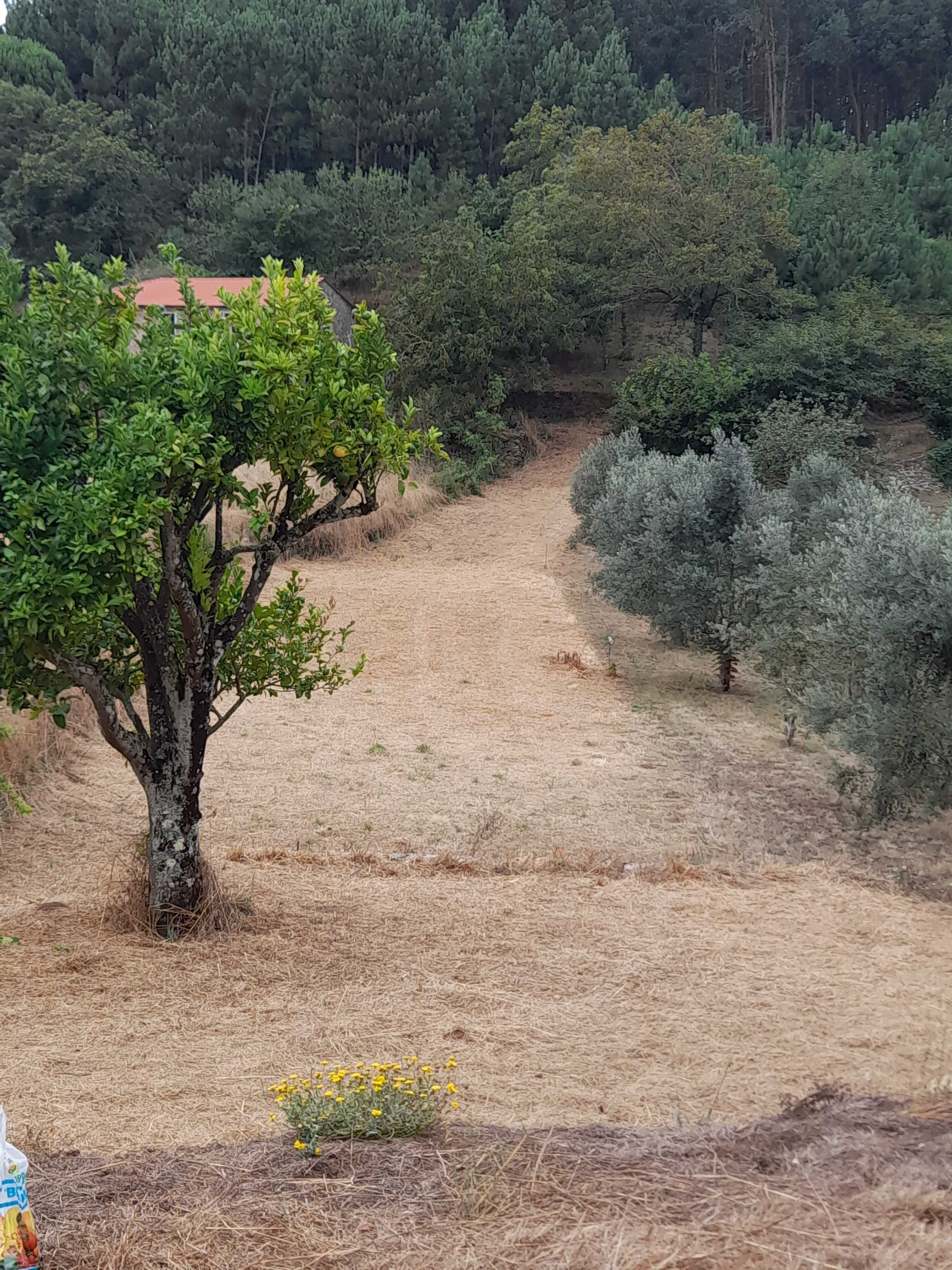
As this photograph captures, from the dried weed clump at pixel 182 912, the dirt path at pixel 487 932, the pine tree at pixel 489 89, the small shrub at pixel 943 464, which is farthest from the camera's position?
the pine tree at pixel 489 89

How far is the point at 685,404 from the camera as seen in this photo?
25.2m

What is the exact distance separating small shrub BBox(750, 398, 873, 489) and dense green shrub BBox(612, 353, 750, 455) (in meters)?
2.53

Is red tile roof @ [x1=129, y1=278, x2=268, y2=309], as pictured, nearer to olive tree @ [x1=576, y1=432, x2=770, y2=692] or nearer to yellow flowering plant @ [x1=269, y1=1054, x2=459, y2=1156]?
olive tree @ [x1=576, y1=432, x2=770, y2=692]

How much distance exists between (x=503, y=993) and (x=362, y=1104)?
1.88 m

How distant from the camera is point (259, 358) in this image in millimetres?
5535

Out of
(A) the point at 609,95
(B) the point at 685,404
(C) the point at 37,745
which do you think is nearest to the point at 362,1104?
(C) the point at 37,745

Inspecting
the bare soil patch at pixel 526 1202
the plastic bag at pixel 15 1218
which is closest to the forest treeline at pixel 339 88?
the bare soil patch at pixel 526 1202

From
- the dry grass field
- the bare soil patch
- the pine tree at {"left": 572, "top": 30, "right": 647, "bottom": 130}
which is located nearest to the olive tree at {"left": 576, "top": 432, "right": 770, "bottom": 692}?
the dry grass field

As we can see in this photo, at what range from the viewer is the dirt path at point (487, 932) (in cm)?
482

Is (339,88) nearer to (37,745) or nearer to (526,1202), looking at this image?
(37,745)

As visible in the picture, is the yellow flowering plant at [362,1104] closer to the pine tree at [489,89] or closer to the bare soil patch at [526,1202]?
the bare soil patch at [526,1202]

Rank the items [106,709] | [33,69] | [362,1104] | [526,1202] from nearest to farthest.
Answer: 1. [526,1202]
2. [362,1104]
3. [106,709]
4. [33,69]

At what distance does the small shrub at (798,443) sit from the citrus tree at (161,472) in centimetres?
1469

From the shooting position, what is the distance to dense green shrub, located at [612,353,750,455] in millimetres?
24891
